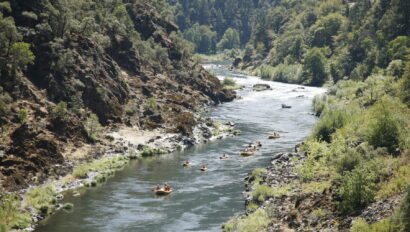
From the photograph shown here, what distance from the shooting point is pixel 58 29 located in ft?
279

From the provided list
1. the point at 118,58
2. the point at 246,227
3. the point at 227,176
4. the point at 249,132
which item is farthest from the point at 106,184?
the point at 118,58

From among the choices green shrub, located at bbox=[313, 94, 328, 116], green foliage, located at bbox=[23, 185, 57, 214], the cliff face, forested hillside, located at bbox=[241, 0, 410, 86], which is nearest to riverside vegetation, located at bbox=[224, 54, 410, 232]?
green foliage, located at bbox=[23, 185, 57, 214]

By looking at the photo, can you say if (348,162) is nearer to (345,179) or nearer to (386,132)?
(345,179)

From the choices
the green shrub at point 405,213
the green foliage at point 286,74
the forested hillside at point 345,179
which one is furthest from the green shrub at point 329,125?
the green foliage at point 286,74

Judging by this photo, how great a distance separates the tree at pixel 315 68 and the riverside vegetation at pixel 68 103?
6251 cm

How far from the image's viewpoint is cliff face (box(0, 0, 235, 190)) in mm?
62719

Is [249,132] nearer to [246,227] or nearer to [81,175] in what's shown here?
[81,175]

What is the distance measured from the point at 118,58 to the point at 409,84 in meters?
68.4

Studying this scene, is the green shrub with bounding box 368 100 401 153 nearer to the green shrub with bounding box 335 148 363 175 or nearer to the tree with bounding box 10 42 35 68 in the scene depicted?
the green shrub with bounding box 335 148 363 175

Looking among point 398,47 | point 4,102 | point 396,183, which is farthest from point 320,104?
point 396,183

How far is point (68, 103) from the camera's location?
79.6 meters

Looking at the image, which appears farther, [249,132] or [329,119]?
[249,132]

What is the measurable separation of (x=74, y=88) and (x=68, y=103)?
4.05 metres

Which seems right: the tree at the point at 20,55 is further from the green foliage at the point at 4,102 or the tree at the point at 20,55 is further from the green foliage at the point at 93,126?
the green foliage at the point at 93,126
